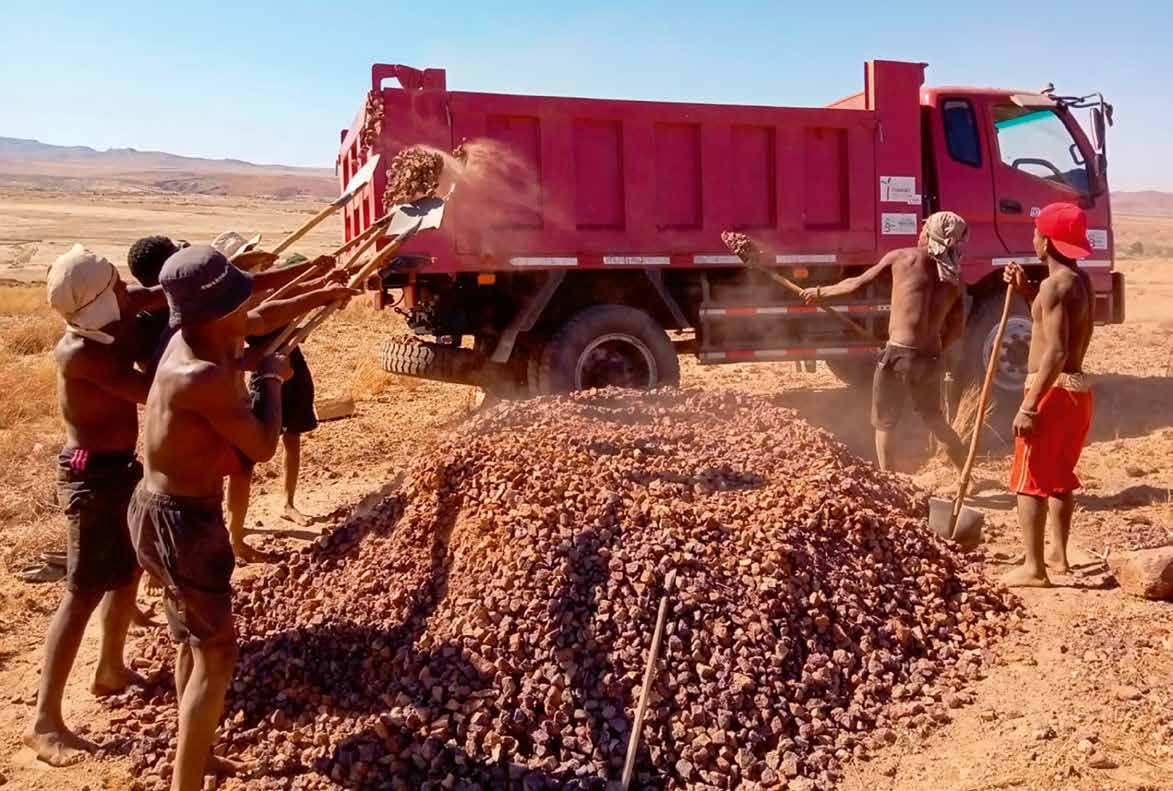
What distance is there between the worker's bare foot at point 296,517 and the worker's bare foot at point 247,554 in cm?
86

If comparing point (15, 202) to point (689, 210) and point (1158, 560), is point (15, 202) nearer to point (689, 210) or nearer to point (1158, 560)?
point (689, 210)

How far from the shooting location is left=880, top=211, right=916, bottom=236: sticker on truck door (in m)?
9.23

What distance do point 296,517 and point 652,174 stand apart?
3.88m

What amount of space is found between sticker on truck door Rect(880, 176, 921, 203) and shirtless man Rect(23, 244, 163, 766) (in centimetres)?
686

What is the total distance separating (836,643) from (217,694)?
7.68 ft

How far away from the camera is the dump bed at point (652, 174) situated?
770cm

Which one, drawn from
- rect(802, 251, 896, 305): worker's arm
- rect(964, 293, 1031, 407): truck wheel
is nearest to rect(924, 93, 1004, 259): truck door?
rect(964, 293, 1031, 407): truck wheel

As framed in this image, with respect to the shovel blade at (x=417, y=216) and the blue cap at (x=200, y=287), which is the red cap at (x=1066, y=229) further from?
the blue cap at (x=200, y=287)

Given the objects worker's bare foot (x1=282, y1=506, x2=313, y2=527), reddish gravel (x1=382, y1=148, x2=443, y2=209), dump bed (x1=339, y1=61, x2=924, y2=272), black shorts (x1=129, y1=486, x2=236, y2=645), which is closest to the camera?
black shorts (x1=129, y1=486, x2=236, y2=645)

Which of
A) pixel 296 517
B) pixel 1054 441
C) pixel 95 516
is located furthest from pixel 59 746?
pixel 1054 441

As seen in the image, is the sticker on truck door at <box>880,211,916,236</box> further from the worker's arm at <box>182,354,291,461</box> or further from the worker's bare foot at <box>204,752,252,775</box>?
the worker's bare foot at <box>204,752,252,775</box>

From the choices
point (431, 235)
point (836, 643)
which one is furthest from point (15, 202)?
point (836, 643)

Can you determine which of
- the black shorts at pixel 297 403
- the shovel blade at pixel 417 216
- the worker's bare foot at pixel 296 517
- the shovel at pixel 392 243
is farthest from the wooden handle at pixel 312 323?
the worker's bare foot at pixel 296 517

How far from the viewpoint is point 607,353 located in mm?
8273
